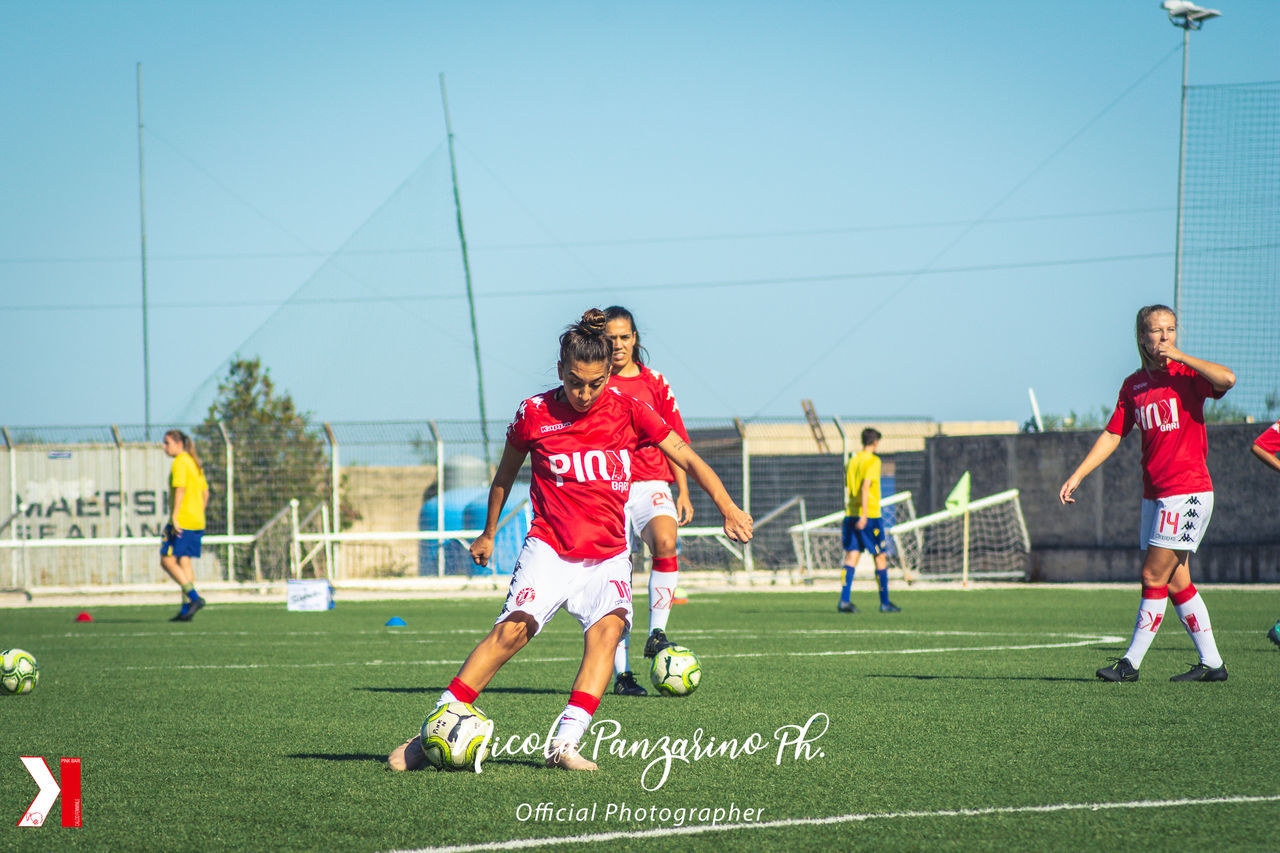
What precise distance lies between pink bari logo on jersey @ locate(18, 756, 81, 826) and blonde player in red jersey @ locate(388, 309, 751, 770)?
1.34 metres

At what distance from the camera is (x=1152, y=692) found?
7.39 m

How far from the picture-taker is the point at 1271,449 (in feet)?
33.0

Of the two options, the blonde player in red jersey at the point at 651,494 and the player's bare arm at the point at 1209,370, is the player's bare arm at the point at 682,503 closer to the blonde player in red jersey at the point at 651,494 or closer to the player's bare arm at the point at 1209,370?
the blonde player in red jersey at the point at 651,494

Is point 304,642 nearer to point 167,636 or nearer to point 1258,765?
point 167,636

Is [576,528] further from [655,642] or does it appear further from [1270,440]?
[1270,440]

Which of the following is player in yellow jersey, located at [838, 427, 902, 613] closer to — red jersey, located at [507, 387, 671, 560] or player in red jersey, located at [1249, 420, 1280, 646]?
player in red jersey, located at [1249, 420, 1280, 646]

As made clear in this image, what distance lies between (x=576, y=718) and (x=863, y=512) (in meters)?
11.4

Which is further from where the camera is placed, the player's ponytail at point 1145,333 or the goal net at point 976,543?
the goal net at point 976,543

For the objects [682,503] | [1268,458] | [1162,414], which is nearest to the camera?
[1162,414]

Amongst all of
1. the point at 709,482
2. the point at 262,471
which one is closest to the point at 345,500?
the point at 262,471

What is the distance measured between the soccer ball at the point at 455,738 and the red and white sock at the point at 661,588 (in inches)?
133

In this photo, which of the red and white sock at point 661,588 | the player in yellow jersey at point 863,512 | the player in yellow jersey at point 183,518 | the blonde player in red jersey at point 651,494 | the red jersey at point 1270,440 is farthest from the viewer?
the player in yellow jersey at point 863,512

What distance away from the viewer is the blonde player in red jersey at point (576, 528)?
5242 mm

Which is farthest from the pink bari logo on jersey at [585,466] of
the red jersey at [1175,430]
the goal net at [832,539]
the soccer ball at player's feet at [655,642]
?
the goal net at [832,539]
